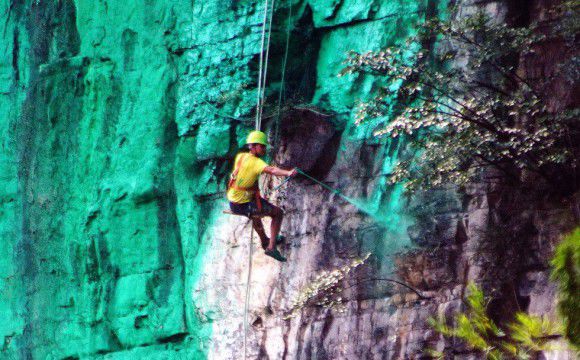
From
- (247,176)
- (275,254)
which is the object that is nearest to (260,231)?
(275,254)

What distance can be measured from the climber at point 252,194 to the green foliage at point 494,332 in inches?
62.3

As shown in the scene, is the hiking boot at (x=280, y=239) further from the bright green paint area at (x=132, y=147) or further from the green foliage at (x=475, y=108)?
the green foliage at (x=475, y=108)

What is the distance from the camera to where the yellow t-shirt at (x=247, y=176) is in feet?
28.7

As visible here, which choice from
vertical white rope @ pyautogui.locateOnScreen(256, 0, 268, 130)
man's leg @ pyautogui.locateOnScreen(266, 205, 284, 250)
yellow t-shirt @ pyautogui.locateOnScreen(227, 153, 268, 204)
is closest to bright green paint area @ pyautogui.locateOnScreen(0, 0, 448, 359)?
vertical white rope @ pyautogui.locateOnScreen(256, 0, 268, 130)

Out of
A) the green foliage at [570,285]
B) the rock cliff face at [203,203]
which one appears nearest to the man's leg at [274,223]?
the rock cliff face at [203,203]

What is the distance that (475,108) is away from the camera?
793 cm

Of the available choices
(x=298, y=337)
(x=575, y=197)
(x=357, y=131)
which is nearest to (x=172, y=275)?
(x=298, y=337)

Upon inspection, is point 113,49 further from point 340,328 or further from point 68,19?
point 340,328

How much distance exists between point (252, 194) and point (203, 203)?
1524 millimetres

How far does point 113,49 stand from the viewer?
37.6ft

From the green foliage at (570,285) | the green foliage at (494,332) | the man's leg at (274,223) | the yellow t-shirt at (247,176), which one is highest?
the yellow t-shirt at (247,176)

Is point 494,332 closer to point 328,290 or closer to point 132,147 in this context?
point 328,290

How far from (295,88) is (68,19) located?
3572mm

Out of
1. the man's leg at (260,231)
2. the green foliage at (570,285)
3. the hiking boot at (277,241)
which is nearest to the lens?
the green foliage at (570,285)
